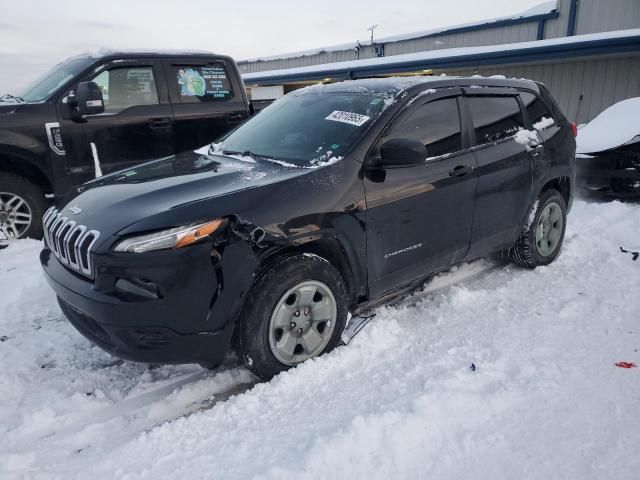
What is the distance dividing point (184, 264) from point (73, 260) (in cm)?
71

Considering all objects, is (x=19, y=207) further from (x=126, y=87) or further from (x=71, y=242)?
(x=71, y=242)

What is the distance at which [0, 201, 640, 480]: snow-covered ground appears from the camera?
2238mm

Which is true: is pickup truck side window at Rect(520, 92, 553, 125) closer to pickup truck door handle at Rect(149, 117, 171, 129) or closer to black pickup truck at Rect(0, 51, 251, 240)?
black pickup truck at Rect(0, 51, 251, 240)

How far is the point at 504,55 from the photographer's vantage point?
11461 mm

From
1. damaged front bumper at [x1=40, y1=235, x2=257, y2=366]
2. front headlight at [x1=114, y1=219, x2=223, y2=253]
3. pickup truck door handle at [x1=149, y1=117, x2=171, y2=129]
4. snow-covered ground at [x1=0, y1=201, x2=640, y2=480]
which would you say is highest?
pickup truck door handle at [x1=149, y1=117, x2=171, y2=129]

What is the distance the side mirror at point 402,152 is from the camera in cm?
302

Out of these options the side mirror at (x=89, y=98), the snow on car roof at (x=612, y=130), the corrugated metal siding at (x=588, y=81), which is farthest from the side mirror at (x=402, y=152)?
the corrugated metal siding at (x=588, y=81)

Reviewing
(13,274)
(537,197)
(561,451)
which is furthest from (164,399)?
(537,197)

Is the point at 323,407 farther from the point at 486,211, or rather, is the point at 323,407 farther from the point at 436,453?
the point at 486,211

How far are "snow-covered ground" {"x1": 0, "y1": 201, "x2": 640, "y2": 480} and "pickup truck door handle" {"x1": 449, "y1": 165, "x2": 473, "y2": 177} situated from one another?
1033mm

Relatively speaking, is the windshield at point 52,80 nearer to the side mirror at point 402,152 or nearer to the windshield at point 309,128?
the windshield at point 309,128

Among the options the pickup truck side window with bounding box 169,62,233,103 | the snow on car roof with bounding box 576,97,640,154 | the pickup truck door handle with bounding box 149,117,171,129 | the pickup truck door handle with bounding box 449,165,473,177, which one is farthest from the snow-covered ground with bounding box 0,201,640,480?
the snow on car roof with bounding box 576,97,640,154

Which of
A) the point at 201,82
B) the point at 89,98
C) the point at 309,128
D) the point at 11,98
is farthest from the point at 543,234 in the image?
the point at 11,98

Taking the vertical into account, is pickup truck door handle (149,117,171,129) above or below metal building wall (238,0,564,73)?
below
